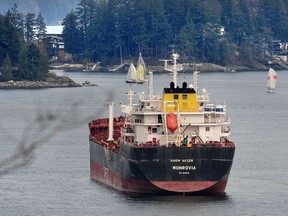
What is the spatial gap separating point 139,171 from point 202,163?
274cm

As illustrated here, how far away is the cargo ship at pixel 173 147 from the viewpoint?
54.9 m

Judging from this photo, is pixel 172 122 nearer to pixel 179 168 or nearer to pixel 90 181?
pixel 179 168

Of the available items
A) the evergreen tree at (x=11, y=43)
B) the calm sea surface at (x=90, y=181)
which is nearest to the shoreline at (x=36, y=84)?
the evergreen tree at (x=11, y=43)

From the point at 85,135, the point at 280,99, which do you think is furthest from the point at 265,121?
the point at 280,99

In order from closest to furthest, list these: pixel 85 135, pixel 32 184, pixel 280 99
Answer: pixel 32 184
pixel 85 135
pixel 280 99

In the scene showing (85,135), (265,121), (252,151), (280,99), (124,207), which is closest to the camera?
(124,207)

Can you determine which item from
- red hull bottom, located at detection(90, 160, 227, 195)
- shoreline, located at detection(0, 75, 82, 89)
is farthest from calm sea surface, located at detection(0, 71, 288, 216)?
shoreline, located at detection(0, 75, 82, 89)

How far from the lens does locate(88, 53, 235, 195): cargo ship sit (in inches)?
2162

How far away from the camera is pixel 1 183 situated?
62125mm

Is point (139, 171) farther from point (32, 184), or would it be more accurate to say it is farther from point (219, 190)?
point (32, 184)

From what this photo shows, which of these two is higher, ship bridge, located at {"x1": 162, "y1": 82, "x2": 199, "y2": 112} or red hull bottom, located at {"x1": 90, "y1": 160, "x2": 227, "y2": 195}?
ship bridge, located at {"x1": 162, "y1": 82, "x2": 199, "y2": 112}

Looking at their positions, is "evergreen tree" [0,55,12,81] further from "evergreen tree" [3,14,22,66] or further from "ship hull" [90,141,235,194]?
"ship hull" [90,141,235,194]

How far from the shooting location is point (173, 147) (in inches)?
2159

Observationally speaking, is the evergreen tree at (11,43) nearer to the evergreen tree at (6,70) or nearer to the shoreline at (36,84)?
the evergreen tree at (6,70)
